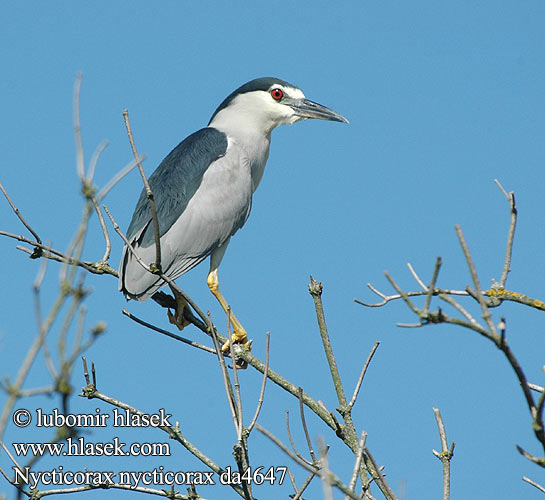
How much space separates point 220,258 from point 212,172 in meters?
0.63

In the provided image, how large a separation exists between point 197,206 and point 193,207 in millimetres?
30

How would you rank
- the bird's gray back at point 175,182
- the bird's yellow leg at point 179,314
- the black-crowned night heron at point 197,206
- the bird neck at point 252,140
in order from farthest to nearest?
the bird neck at point 252,140
the bird's gray back at point 175,182
the black-crowned night heron at point 197,206
the bird's yellow leg at point 179,314

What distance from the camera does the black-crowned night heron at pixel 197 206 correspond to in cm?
504

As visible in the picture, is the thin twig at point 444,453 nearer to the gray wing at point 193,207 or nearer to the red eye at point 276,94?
the gray wing at point 193,207

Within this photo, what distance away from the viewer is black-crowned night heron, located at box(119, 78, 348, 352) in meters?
5.04

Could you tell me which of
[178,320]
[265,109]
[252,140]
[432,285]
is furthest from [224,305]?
[432,285]

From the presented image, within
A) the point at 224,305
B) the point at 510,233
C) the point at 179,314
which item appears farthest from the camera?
the point at 224,305

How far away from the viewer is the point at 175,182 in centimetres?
527

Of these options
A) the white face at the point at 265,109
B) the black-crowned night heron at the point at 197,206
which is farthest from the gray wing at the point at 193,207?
the white face at the point at 265,109

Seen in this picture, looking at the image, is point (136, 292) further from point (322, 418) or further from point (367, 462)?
point (367, 462)

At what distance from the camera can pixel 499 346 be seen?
5.99ft

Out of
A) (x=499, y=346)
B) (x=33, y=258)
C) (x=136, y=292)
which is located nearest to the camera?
(x=499, y=346)

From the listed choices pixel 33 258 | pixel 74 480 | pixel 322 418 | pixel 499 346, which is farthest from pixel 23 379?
pixel 33 258

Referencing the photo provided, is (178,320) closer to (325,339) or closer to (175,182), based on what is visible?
(175,182)
